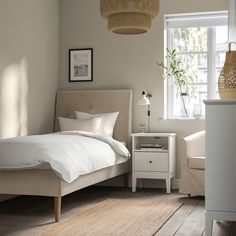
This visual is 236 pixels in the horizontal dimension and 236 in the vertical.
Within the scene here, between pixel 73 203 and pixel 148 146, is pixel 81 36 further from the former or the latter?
pixel 73 203

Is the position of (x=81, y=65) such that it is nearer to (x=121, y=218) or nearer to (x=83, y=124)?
(x=83, y=124)

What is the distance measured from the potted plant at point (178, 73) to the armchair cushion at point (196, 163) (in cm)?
119

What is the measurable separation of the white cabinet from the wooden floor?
0.66 m

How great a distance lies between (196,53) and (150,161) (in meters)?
1.63

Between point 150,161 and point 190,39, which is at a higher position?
point 190,39

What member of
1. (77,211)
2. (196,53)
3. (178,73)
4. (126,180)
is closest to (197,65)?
(196,53)

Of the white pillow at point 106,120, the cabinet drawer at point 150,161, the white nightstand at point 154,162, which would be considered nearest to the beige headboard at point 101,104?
the white pillow at point 106,120

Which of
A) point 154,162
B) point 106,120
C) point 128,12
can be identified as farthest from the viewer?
point 106,120

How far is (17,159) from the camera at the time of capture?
4234 millimetres

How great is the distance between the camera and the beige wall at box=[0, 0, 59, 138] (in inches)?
221

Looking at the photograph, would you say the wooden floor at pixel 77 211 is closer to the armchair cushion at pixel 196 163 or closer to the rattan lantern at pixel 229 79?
the armchair cushion at pixel 196 163

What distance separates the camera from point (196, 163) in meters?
5.55

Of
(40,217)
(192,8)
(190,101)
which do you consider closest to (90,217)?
(40,217)

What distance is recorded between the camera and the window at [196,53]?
21.4 feet
